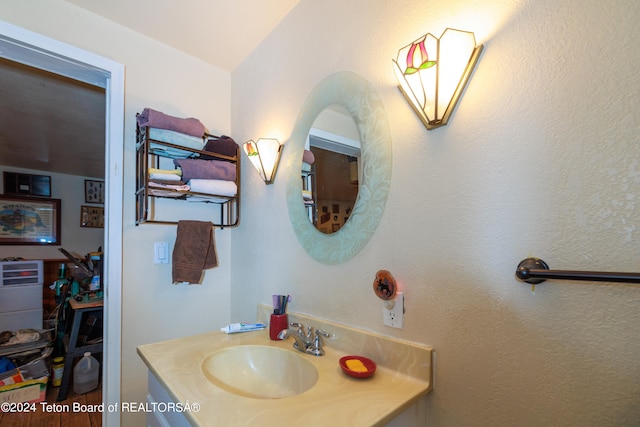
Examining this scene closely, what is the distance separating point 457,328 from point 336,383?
1.22 feet

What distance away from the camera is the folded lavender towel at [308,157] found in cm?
125

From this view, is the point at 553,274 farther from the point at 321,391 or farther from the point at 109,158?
the point at 109,158

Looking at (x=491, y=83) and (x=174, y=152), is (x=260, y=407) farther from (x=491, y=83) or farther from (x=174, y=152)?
(x=174, y=152)

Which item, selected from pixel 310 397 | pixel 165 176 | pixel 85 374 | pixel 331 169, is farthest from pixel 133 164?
pixel 85 374

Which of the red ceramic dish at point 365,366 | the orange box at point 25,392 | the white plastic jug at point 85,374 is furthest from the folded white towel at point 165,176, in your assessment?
the orange box at point 25,392

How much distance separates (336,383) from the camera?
821mm

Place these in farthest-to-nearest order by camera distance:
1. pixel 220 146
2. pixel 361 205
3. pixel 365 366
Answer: pixel 220 146
pixel 361 205
pixel 365 366

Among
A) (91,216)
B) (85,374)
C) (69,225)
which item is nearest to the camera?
(85,374)

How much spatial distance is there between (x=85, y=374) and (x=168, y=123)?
233 cm

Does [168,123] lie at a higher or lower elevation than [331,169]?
higher

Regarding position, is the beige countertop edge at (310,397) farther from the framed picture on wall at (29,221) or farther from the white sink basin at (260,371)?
the framed picture on wall at (29,221)

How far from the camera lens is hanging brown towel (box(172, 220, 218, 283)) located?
153 centimetres

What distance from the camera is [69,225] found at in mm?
3988

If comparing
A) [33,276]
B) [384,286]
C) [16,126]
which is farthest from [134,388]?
[33,276]
